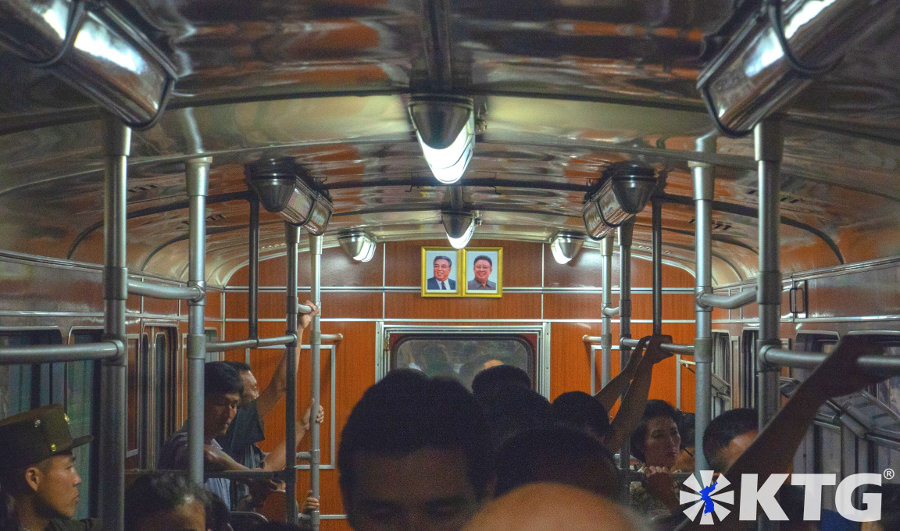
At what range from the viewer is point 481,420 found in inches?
86.4

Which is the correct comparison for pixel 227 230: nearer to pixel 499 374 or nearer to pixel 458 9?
pixel 499 374

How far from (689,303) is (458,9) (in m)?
8.37

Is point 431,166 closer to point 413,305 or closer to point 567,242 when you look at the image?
point 567,242

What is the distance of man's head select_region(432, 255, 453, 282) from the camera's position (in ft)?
34.1

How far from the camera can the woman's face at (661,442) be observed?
19.0ft

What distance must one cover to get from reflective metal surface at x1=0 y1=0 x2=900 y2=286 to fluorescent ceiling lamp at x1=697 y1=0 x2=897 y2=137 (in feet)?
0.58

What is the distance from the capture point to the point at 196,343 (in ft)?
12.9

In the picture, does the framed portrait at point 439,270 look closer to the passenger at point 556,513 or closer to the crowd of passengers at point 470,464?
the crowd of passengers at point 470,464

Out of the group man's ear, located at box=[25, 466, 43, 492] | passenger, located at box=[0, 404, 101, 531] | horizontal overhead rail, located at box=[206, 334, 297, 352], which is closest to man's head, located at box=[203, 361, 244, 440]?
horizontal overhead rail, located at box=[206, 334, 297, 352]

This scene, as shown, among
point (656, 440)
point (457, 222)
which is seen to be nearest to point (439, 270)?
point (457, 222)

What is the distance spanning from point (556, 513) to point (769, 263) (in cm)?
173

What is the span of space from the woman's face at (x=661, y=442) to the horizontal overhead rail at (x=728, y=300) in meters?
2.18

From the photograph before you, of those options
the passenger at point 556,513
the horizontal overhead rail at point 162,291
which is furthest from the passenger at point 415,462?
the horizontal overhead rail at point 162,291

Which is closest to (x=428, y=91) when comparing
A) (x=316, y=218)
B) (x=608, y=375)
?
(x=316, y=218)
